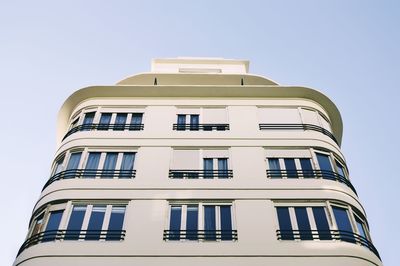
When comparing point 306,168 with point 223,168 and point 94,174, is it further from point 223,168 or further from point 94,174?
point 94,174

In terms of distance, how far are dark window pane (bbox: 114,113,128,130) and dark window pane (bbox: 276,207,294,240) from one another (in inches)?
312

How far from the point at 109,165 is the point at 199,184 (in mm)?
3916

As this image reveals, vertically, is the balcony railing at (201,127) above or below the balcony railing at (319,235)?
above

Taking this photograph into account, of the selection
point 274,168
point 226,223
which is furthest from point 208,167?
point 226,223

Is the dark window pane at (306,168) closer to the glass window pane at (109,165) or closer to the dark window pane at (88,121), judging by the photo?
Answer: the glass window pane at (109,165)

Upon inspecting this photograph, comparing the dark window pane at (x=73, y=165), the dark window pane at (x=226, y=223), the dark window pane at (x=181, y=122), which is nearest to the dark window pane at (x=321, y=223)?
the dark window pane at (x=226, y=223)

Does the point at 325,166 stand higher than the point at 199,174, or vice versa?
the point at 325,166

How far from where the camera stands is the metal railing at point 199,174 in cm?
1565

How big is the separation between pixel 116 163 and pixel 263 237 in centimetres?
680

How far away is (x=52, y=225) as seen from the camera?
14.0m

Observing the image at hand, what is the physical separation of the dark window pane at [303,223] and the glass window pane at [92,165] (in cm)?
810

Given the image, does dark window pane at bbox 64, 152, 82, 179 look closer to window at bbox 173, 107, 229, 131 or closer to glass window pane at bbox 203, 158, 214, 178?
window at bbox 173, 107, 229, 131

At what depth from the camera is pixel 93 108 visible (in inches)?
744

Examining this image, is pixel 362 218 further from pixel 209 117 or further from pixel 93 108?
pixel 93 108
